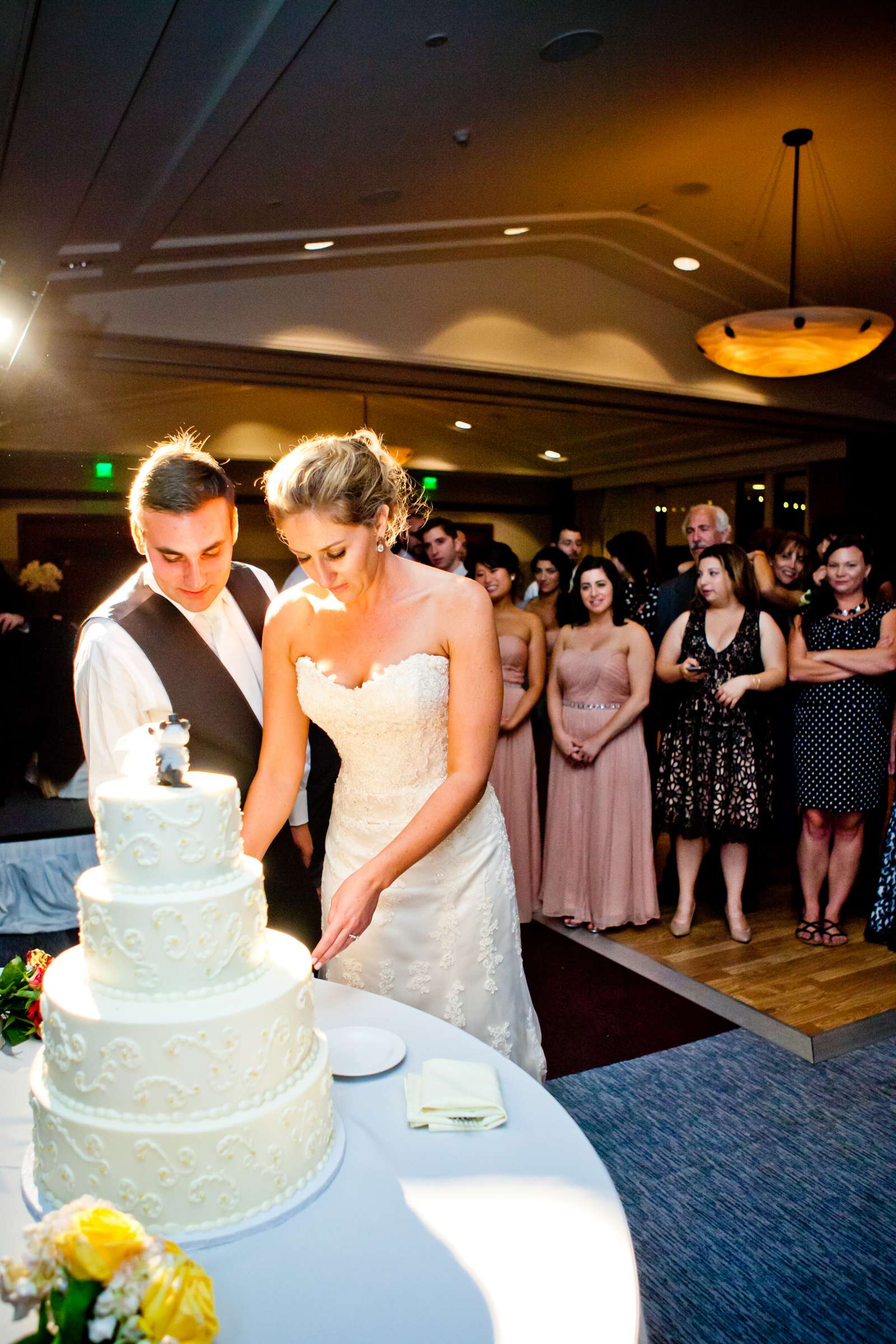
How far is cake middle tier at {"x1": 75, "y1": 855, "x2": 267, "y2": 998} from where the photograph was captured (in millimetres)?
1104

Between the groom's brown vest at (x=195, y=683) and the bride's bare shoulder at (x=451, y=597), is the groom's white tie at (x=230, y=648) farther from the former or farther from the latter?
the bride's bare shoulder at (x=451, y=597)

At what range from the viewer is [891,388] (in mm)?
8500

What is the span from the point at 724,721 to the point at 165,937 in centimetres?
350

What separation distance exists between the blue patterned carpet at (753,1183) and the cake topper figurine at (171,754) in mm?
1673

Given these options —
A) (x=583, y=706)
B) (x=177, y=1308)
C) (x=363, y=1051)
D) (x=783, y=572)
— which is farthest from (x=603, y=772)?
(x=177, y=1308)

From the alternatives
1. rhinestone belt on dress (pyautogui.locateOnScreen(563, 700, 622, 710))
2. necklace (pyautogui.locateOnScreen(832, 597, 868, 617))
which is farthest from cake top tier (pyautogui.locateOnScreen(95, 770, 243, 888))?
necklace (pyautogui.locateOnScreen(832, 597, 868, 617))

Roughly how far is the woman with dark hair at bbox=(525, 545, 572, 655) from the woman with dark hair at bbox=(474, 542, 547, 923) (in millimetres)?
688

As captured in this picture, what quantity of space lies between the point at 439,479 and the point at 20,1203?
18.9 ft

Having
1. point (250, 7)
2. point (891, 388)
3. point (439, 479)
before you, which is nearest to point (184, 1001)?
point (250, 7)

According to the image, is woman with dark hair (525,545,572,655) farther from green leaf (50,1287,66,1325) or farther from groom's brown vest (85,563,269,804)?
green leaf (50,1287,66,1325)

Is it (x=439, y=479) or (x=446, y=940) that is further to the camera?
(x=439, y=479)

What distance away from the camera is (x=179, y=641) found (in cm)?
213

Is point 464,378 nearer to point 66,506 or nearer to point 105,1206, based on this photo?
point 66,506

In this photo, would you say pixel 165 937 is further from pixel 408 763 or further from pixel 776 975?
pixel 776 975
